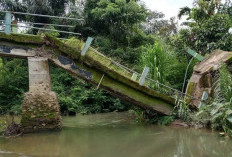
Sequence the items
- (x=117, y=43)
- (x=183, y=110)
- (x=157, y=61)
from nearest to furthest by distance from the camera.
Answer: (x=183, y=110) < (x=157, y=61) < (x=117, y=43)

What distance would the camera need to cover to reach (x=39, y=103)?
762 cm

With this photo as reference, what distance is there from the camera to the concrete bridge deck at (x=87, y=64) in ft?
26.1

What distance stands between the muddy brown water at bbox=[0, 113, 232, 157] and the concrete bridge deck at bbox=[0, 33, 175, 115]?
969 mm

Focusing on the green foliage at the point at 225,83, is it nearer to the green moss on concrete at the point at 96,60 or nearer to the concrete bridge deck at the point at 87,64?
the concrete bridge deck at the point at 87,64

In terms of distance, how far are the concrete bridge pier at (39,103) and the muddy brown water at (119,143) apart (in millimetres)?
326

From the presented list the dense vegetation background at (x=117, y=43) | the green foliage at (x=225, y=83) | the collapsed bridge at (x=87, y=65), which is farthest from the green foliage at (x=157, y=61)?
the green foliage at (x=225, y=83)

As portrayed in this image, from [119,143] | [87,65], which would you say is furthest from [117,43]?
[119,143]

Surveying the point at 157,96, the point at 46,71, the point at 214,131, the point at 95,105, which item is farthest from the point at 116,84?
the point at 95,105

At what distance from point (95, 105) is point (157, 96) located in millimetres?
5352

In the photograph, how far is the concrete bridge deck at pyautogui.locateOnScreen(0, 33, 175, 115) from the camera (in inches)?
313

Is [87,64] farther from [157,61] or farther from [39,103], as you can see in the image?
[157,61]

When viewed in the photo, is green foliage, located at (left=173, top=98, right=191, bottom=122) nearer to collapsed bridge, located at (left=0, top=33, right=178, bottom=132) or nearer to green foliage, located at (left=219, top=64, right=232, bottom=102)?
collapsed bridge, located at (left=0, top=33, right=178, bottom=132)

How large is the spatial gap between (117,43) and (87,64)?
8804 mm

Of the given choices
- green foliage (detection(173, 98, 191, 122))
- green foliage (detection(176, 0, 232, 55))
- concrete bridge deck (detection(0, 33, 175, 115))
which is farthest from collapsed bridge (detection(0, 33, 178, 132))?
green foliage (detection(176, 0, 232, 55))
